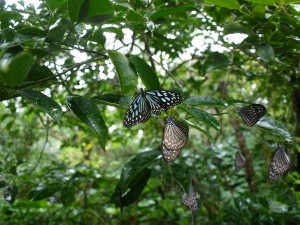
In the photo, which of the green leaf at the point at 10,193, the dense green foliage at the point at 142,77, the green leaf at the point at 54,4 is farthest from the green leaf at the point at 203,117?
the green leaf at the point at 10,193

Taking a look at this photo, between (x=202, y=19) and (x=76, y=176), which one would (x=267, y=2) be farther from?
(x=76, y=176)

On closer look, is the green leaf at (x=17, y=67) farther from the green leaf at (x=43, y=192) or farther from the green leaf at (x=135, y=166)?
the green leaf at (x=43, y=192)

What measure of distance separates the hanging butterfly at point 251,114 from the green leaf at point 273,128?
0.09 ft

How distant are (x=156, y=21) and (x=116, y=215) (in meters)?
1.80

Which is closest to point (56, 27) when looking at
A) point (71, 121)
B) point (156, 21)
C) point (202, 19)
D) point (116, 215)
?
point (156, 21)

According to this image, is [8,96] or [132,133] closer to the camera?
[8,96]

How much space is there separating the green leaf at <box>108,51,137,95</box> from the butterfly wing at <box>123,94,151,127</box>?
0.04 meters

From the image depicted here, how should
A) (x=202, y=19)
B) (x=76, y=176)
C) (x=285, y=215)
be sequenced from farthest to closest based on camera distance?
(x=76, y=176) < (x=202, y=19) < (x=285, y=215)

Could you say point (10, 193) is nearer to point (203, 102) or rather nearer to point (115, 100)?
point (115, 100)

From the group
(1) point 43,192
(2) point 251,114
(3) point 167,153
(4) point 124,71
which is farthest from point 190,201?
(1) point 43,192

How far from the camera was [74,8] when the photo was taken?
0.62 metres

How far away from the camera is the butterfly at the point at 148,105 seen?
740mm

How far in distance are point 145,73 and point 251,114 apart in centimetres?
27

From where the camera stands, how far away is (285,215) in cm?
121
